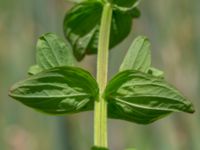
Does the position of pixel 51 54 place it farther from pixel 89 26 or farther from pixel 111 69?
pixel 111 69

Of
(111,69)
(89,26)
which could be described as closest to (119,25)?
(89,26)

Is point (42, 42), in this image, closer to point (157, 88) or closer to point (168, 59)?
point (157, 88)

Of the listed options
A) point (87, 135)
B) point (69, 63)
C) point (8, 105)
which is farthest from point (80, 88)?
point (8, 105)

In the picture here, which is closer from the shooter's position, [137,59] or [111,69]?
[137,59]

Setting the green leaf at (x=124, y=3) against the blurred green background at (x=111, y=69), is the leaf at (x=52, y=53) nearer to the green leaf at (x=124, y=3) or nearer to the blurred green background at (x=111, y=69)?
the green leaf at (x=124, y=3)

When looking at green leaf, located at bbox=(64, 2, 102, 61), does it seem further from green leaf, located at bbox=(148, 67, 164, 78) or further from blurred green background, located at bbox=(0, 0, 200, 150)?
blurred green background, located at bbox=(0, 0, 200, 150)

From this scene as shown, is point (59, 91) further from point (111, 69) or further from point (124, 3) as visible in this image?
point (111, 69)

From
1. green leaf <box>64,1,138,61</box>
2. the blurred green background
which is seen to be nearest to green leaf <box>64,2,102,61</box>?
green leaf <box>64,1,138,61</box>
